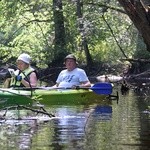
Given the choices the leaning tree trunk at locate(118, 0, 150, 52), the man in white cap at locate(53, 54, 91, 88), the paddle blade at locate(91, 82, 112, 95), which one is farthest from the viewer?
the paddle blade at locate(91, 82, 112, 95)

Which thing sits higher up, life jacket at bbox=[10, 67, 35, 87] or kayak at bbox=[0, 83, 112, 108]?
life jacket at bbox=[10, 67, 35, 87]

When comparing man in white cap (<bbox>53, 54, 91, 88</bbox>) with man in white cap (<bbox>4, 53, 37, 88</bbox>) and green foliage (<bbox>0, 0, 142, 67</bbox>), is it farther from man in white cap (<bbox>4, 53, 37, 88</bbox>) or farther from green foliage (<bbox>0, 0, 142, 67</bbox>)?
green foliage (<bbox>0, 0, 142, 67</bbox>)

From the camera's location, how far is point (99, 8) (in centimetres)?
2233

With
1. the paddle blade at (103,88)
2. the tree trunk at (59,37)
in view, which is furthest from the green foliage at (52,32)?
the paddle blade at (103,88)

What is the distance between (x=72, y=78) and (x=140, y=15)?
277 inches

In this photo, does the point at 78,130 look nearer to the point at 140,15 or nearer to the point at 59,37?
the point at 140,15

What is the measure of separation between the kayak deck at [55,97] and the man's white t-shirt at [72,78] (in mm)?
289

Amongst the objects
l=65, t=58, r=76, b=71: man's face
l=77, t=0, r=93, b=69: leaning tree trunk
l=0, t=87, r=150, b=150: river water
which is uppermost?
l=77, t=0, r=93, b=69: leaning tree trunk

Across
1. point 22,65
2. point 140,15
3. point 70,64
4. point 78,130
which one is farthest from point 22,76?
point 140,15

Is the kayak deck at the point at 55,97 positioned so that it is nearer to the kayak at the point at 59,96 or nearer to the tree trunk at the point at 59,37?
the kayak at the point at 59,96

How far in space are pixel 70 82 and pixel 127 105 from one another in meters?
1.63

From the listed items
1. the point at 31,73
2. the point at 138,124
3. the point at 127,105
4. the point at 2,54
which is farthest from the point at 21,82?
the point at 2,54

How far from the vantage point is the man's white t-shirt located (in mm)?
13266

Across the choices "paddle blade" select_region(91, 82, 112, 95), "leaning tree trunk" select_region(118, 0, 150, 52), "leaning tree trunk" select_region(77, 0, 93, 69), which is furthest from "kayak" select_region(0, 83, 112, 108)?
"leaning tree trunk" select_region(77, 0, 93, 69)
